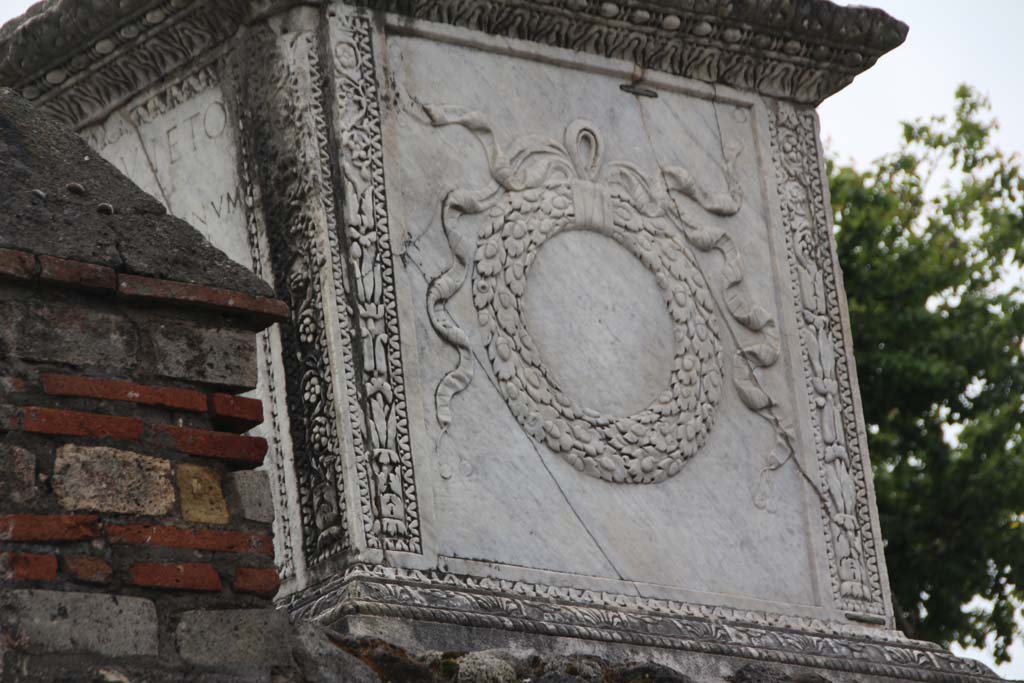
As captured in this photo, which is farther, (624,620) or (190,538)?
(624,620)

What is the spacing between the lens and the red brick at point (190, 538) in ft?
15.4

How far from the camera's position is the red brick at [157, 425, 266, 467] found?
488 cm

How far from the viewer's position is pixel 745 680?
662 cm

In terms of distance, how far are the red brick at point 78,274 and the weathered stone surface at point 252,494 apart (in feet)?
1.59

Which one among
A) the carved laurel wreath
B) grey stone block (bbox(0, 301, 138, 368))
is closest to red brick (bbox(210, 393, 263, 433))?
grey stone block (bbox(0, 301, 138, 368))

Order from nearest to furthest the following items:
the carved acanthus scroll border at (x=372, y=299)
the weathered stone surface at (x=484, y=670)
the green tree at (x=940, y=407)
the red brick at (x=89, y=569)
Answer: the red brick at (x=89, y=569), the weathered stone surface at (x=484, y=670), the carved acanthus scroll border at (x=372, y=299), the green tree at (x=940, y=407)

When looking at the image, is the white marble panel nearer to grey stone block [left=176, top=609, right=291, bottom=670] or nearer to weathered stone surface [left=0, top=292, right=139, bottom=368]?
grey stone block [left=176, top=609, right=291, bottom=670]

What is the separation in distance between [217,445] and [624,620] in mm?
2697

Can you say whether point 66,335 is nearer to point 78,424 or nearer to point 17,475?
point 78,424

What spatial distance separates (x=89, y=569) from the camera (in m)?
4.61

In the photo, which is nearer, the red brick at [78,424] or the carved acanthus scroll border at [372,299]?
the red brick at [78,424]

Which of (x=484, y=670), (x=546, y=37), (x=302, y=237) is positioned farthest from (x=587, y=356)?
(x=484, y=670)

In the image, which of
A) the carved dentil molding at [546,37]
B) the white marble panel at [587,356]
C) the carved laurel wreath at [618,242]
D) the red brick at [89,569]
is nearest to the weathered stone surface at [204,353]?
the red brick at [89,569]

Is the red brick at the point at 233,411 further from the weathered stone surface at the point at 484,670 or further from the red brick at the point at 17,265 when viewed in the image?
the weathered stone surface at the point at 484,670
